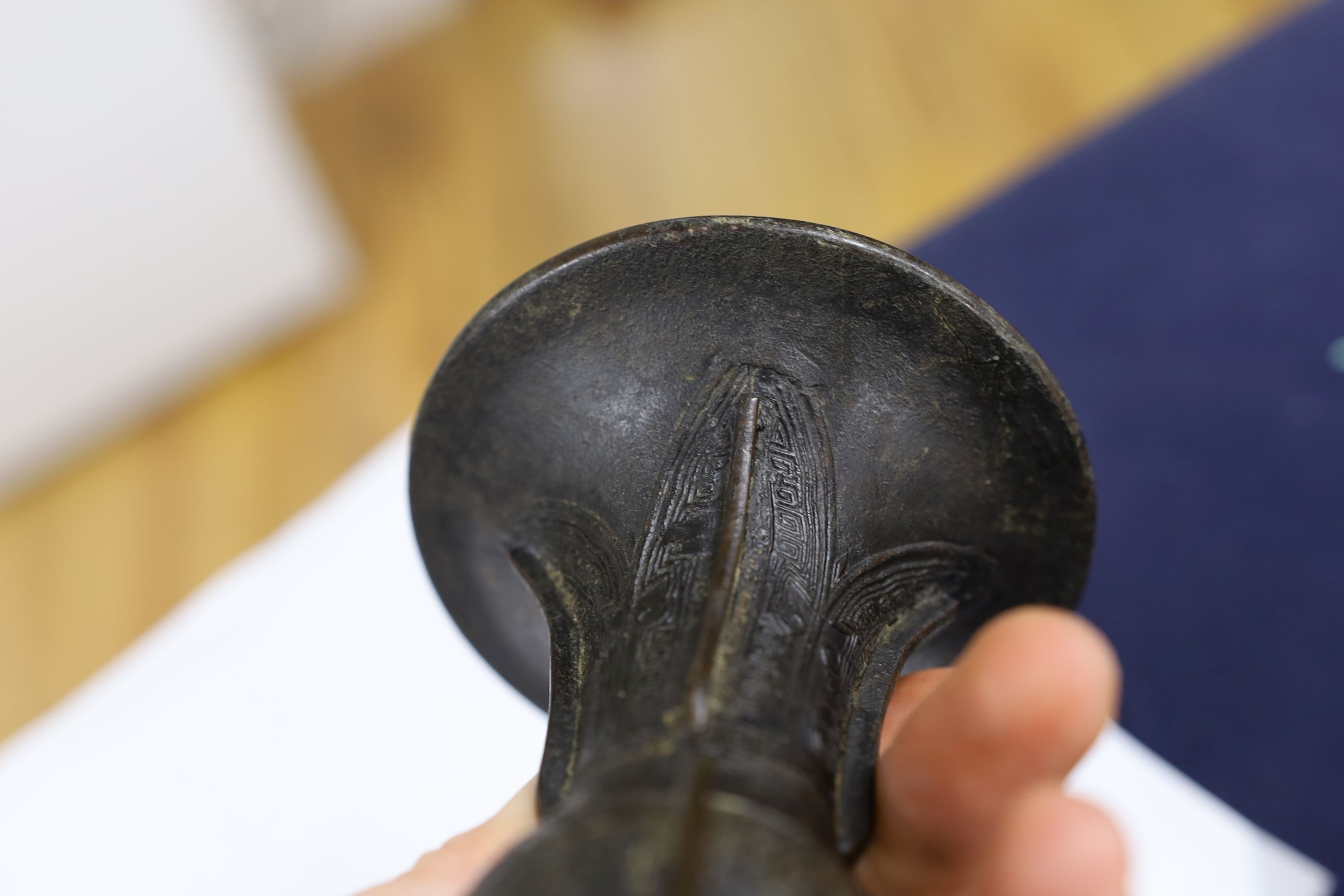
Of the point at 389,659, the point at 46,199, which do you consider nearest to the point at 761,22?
the point at 46,199

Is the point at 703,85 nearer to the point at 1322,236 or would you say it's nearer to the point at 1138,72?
the point at 1138,72

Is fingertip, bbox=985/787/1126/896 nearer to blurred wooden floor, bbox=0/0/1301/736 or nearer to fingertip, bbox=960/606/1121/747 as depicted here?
fingertip, bbox=960/606/1121/747

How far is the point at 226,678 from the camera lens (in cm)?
117

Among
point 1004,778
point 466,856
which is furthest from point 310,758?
point 1004,778

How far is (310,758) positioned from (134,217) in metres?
1.14

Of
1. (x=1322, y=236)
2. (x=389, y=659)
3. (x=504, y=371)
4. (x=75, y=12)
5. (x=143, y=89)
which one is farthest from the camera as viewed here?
(x=143, y=89)

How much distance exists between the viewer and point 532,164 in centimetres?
237

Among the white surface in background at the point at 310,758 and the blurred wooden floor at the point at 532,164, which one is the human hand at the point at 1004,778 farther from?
the blurred wooden floor at the point at 532,164

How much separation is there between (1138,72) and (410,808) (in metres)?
2.10

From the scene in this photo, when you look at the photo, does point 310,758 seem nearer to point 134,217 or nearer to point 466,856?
point 466,856

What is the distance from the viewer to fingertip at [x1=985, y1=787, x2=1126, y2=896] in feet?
1.60

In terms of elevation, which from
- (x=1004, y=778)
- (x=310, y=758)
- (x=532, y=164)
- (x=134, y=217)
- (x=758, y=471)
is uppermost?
(x=134, y=217)

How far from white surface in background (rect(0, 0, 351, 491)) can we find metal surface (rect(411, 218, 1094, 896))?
1.26 m

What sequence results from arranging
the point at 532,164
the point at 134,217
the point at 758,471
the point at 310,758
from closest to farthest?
the point at 758,471
the point at 310,758
the point at 134,217
the point at 532,164
